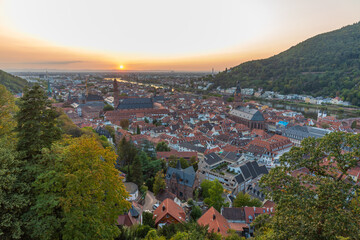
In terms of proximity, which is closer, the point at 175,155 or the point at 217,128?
the point at 175,155

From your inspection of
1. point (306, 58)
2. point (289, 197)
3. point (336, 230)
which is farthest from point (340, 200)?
point (306, 58)

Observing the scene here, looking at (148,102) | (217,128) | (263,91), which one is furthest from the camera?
(263,91)

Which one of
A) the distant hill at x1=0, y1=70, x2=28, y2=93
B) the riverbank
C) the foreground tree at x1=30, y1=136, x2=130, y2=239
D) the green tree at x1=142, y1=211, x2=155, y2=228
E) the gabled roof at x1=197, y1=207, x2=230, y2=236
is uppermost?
the foreground tree at x1=30, y1=136, x2=130, y2=239

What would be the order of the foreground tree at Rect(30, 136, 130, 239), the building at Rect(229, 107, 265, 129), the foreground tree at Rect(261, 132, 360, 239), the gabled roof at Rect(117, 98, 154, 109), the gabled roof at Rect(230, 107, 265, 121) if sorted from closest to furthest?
1. the foreground tree at Rect(261, 132, 360, 239)
2. the foreground tree at Rect(30, 136, 130, 239)
3. the building at Rect(229, 107, 265, 129)
4. the gabled roof at Rect(230, 107, 265, 121)
5. the gabled roof at Rect(117, 98, 154, 109)

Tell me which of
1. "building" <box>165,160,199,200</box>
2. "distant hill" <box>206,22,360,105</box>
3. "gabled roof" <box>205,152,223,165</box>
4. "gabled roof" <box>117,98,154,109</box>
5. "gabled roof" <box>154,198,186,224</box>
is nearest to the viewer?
"gabled roof" <box>154,198,186,224</box>

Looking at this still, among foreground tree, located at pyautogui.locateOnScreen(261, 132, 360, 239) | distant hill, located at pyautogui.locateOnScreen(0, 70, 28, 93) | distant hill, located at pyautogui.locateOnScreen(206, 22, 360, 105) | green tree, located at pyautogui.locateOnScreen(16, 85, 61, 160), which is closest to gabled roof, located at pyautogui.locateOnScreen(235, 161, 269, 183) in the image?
foreground tree, located at pyautogui.locateOnScreen(261, 132, 360, 239)

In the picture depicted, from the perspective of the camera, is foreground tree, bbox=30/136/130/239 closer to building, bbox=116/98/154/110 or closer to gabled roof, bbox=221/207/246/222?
gabled roof, bbox=221/207/246/222

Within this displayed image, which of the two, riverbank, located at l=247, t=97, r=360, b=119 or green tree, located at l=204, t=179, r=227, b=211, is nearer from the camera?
green tree, located at l=204, t=179, r=227, b=211

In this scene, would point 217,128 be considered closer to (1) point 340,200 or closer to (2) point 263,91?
(1) point 340,200
